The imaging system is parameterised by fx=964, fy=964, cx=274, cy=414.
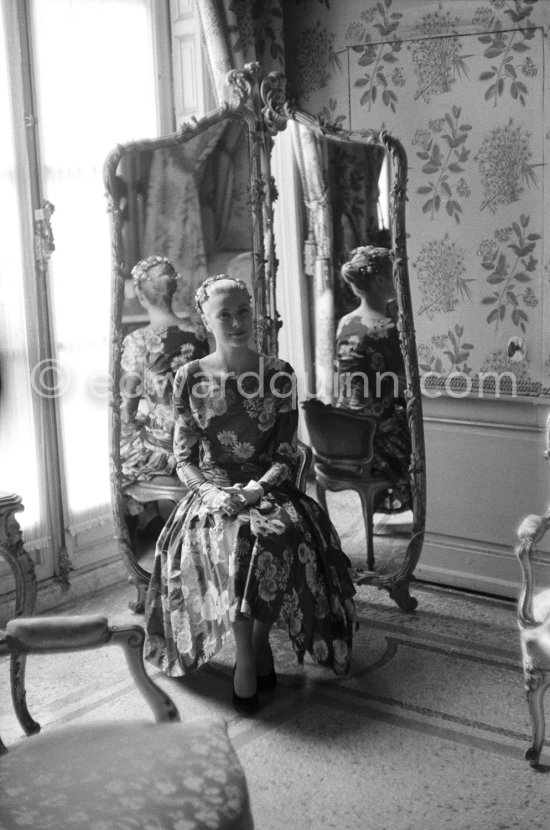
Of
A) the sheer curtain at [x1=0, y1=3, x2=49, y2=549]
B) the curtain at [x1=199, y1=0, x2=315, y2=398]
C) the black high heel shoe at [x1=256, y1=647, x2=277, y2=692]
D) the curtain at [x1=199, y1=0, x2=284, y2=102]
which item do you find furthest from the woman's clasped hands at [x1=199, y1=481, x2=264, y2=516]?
the curtain at [x1=199, y1=0, x2=284, y2=102]

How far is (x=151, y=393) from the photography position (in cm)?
357

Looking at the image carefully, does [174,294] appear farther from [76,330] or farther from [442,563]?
[442,563]

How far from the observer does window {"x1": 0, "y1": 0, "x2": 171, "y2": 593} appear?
3.53m

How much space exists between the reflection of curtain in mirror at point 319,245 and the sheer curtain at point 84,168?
0.81 meters

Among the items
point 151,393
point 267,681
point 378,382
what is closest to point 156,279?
point 151,393

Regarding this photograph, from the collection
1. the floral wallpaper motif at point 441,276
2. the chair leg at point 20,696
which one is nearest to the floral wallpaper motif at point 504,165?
the floral wallpaper motif at point 441,276

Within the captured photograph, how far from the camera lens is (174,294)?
3.55 meters

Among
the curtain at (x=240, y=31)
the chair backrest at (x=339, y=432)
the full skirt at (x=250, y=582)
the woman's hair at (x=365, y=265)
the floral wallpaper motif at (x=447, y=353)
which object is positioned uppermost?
the curtain at (x=240, y=31)

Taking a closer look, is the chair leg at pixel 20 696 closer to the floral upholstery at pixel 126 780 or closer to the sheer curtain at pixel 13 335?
the floral upholstery at pixel 126 780

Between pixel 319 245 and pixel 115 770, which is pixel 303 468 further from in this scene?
pixel 115 770

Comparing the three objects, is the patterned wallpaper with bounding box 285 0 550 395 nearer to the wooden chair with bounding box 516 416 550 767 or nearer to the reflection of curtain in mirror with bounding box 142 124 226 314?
the reflection of curtain in mirror with bounding box 142 124 226 314

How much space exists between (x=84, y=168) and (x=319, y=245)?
39.5 inches

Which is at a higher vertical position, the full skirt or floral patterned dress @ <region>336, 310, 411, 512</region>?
floral patterned dress @ <region>336, 310, 411, 512</region>

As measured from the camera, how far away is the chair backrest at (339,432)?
355 centimetres
